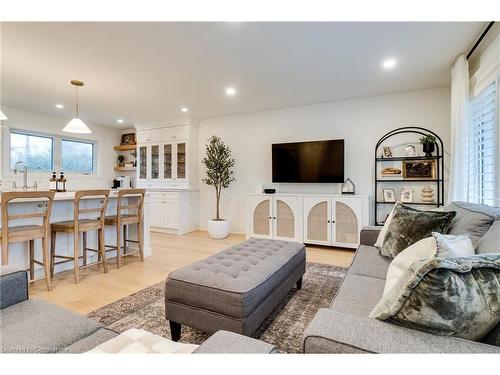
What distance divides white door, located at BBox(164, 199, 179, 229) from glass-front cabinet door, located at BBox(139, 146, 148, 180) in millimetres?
1098

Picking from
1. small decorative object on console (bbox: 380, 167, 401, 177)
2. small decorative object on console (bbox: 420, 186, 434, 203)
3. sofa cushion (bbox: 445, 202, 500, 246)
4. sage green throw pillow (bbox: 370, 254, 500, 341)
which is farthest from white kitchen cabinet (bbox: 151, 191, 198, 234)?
sage green throw pillow (bbox: 370, 254, 500, 341)

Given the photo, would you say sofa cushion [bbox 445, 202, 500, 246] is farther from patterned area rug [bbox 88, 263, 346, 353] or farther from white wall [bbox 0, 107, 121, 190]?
white wall [bbox 0, 107, 121, 190]

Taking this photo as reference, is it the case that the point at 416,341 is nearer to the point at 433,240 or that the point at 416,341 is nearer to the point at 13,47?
the point at 433,240

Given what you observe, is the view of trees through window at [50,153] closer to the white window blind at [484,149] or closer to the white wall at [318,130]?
the white wall at [318,130]

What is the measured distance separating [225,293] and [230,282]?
0.26 feet

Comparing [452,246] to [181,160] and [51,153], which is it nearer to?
[181,160]

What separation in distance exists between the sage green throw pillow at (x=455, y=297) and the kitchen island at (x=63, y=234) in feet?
9.85

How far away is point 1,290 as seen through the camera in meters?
1.15

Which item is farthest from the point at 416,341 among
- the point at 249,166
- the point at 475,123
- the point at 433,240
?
the point at 249,166

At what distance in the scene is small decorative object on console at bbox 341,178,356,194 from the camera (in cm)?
412

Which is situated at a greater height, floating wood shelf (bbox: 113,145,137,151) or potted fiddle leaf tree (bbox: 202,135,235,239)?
floating wood shelf (bbox: 113,145,137,151)

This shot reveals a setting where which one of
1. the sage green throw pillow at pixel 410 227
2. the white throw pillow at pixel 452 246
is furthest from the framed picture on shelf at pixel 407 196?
the white throw pillow at pixel 452 246

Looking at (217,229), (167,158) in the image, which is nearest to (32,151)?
(167,158)

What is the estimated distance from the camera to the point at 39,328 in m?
1.00
